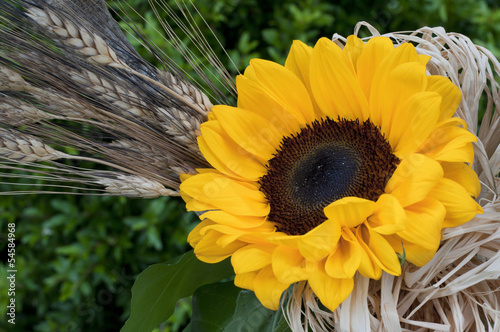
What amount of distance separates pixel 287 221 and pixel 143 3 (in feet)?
2.44

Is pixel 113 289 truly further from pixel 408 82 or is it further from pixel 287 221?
pixel 408 82

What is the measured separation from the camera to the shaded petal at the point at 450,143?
365 millimetres

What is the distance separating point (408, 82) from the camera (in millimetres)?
396

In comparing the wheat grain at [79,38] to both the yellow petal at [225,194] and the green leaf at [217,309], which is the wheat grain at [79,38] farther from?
the green leaf at [217,309]

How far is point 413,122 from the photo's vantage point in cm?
39

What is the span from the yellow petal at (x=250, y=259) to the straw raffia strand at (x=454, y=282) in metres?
0.05

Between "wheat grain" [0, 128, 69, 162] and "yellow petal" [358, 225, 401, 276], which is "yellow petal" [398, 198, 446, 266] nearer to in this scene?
"yellow petal" [358, 225, 401, 276]

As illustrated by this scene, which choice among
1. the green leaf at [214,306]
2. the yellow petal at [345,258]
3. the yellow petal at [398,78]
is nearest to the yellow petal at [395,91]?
the yellow petal at [398,78]

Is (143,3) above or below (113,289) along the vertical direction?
above

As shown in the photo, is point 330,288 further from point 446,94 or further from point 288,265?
point 446,94

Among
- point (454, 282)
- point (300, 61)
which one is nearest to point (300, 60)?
point (300, 61)

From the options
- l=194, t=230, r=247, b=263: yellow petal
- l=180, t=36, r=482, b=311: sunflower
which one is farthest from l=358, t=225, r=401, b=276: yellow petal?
l=194, t=230, r=247, b=263: yellow petal

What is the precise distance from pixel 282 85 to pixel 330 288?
179 mm

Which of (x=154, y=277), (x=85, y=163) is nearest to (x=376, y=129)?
(x=154, y=277)
